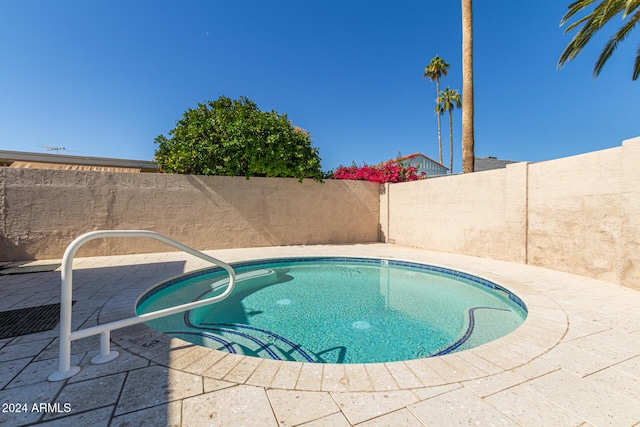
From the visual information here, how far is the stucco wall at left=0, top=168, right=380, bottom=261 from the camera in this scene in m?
6.91

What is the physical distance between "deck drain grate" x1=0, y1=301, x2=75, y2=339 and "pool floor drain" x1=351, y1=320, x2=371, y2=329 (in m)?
3.71

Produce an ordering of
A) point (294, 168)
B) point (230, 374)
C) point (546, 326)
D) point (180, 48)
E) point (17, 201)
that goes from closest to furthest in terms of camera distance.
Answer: point (230, 374), point (546, 326), point (17, 201), point (294, 168), point (180, 48)

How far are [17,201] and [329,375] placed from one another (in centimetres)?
964

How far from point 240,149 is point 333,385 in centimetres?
830

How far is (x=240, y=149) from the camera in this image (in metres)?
8.87

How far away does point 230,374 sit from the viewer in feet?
6.74

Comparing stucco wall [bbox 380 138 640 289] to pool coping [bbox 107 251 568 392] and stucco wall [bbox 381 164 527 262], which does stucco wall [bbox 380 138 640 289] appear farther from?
pool coping [bbox 107 251 568 392]

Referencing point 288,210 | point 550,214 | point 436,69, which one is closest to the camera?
point 550,214

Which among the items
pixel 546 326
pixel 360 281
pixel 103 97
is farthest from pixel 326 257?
A: pixel 103 97

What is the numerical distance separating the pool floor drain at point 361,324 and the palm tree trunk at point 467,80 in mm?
7479

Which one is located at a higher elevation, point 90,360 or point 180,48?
point 180,48

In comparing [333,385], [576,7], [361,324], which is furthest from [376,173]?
[333,385]

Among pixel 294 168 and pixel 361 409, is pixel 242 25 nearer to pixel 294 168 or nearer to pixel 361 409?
pixel 294 168

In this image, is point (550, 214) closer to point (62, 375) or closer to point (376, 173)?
Result: point (376, 173)
